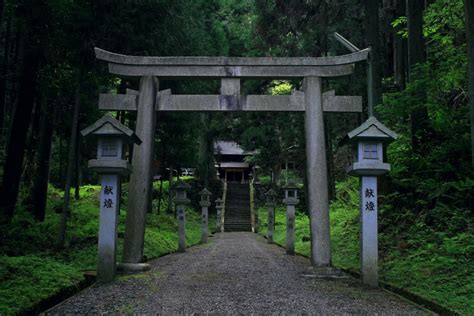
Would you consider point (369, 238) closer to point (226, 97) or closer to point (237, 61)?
point (226, 97)

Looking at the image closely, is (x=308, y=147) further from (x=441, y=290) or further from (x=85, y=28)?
(x=85, y=28)

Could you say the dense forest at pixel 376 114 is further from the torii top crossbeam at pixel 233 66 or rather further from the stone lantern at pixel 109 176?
the torii top crossbeam at pixel 233 66

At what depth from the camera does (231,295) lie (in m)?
5.80

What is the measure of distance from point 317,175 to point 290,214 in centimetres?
511

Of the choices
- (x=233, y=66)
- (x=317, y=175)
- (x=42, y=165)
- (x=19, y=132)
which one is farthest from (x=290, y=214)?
(x=19, y=132)

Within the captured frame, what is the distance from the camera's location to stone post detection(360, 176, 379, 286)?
21.6 ft

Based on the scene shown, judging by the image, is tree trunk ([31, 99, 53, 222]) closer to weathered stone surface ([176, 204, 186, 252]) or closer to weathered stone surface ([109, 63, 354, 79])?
weathered stone surface ([176, 204, 186, 252])

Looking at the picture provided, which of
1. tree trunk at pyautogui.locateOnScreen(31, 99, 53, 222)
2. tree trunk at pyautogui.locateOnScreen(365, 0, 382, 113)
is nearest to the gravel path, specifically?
tree trunk at pyautogui.locateOnScreen(365, 0, 382, 113)

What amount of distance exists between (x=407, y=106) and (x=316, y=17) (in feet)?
25.5

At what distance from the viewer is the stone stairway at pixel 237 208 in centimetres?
2741

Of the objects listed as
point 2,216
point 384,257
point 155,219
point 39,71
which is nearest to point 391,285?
point 384,257

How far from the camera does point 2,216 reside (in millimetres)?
9289

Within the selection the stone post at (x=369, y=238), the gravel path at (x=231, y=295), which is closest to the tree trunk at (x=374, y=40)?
the stone post at (x=369, y=238)

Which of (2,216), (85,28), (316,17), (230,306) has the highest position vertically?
(316,17)
